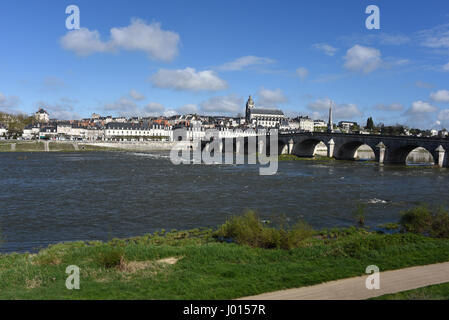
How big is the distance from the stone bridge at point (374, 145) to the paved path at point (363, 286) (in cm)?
5048

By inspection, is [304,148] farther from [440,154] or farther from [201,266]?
[201,266]

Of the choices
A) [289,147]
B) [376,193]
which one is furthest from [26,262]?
[289,147]

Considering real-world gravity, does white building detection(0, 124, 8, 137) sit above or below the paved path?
above

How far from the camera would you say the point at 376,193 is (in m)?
33.0

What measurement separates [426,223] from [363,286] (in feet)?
33.2

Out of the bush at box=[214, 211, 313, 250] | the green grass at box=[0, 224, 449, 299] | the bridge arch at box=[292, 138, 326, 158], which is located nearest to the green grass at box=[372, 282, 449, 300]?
the green grass at box=[0, 224, 449, 299]

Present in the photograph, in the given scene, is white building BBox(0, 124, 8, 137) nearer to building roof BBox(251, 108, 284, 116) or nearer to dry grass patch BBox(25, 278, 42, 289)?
building roof BBox(251, 108, 284, 116)

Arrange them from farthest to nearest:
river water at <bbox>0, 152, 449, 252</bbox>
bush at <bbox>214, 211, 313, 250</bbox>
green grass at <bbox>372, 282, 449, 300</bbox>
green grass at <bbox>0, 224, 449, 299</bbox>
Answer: river water at <bbox>0, 152, 449, 252</bbox>
bush at <bbox>214, 211, 313, 250</bbox>
green grass at <bbox>0, 224, 449, 299</bbox>
green grass at <bbox>372, 282, 449, 300</bbox>

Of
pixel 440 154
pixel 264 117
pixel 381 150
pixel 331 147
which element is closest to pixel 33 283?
pixel 440 154

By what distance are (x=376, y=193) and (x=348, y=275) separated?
24.6 metres

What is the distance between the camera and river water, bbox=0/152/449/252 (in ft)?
66.0

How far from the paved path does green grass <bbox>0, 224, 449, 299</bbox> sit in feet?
1.01

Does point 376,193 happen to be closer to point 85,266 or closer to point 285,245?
point 285,245

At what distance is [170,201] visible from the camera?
92.7 feet
